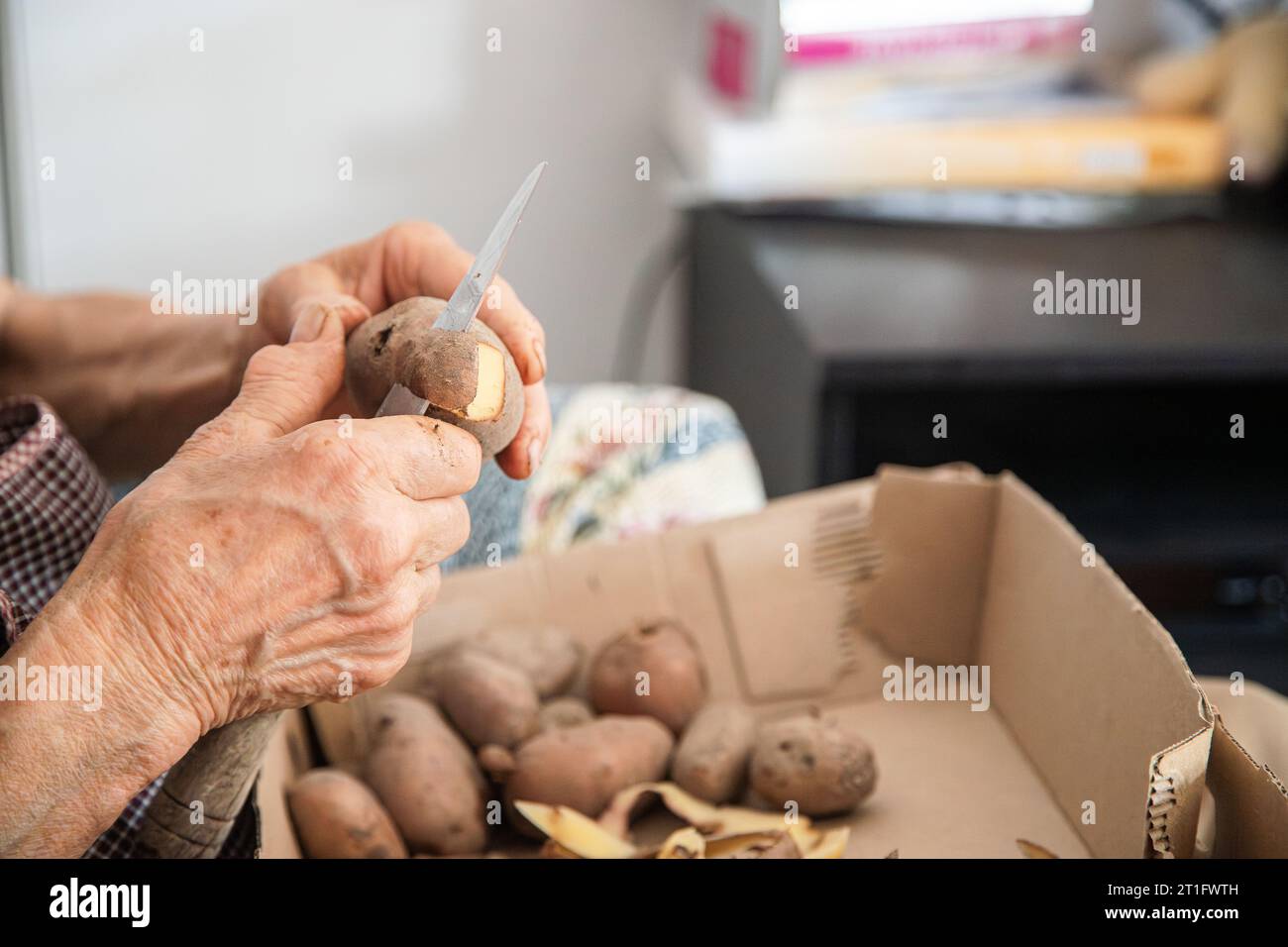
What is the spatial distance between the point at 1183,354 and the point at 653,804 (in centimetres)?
75

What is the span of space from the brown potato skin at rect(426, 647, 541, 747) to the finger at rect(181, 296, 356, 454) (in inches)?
8.4

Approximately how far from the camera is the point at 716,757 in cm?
63

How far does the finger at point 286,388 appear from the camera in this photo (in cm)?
47

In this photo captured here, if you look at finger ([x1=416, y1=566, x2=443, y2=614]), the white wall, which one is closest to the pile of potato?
finger ([x1=416, y1=566, x2=443, y2=614])

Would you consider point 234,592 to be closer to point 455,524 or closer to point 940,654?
point 455,524

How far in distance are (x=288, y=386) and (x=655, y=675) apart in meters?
0.27

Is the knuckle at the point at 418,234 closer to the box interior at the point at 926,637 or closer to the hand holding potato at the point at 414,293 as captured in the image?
the hand holding potato at the point at 414,293

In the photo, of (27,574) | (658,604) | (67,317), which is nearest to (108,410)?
(67,317)

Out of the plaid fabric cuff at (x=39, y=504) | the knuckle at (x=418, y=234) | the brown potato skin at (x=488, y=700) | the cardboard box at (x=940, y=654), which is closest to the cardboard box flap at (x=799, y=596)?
the cardboard box at (x=940, y=654)

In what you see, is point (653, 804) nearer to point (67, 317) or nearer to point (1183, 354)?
point (67, 317)

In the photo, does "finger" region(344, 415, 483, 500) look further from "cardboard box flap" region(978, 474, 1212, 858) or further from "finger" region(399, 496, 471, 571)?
"cardboard box flap" region(978, 474, 1212, 858)

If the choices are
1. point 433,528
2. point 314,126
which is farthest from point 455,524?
point 314,126
